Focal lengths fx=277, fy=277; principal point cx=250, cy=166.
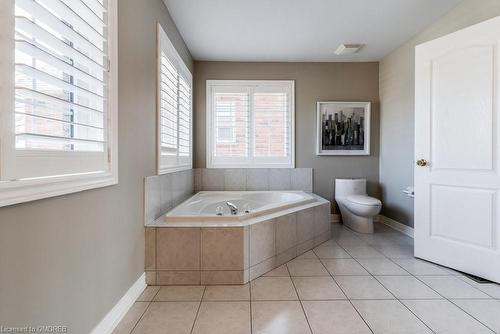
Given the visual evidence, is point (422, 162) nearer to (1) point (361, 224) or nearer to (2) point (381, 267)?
(2) point (381, 267)

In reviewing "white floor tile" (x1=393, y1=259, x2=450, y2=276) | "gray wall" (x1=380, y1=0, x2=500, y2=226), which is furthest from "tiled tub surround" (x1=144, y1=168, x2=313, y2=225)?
"white floor tile" (x1=393, y1=259, x2=450, y2=276)

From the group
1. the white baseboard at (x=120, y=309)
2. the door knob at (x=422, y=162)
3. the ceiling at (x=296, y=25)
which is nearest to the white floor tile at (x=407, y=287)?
the door knob at (x=422, y=162)

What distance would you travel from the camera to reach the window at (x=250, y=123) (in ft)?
12.7

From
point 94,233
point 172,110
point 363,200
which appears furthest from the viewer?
point 363,200

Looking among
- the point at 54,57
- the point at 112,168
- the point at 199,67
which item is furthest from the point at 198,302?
the point at 199,67

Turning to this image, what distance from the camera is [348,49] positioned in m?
3.40

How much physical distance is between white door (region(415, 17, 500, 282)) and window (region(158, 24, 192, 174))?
7.50ft

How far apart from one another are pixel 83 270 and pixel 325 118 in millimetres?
3390

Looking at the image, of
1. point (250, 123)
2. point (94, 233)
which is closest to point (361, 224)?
point (250, 123)

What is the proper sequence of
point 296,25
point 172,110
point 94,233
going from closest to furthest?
1. point 94,233
2. point 172,110
3. point 296,25

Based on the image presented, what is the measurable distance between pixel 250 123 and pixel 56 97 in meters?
2.90

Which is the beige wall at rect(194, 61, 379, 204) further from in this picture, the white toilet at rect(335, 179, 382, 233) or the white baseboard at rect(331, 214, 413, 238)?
the white baseboard at rect(331, 214, 413, 238)

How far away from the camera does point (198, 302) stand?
72.2 inches

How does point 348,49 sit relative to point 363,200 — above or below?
above
